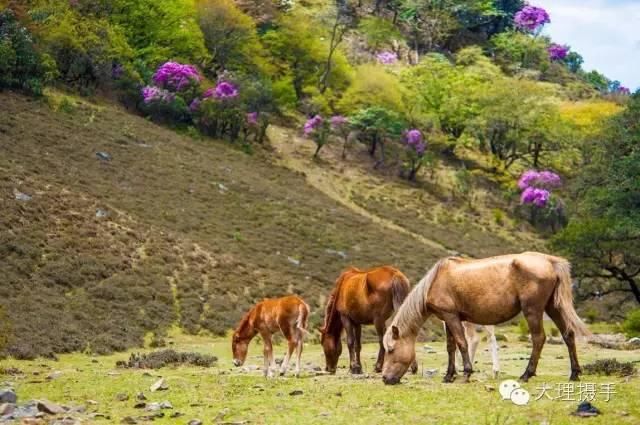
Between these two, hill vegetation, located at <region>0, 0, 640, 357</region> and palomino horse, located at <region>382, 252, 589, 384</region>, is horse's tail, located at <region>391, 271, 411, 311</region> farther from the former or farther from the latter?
hill vegetation, located at <region>0, 0, 640, 357</region>

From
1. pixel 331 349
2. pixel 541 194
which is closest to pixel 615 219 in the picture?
pixel 331 349

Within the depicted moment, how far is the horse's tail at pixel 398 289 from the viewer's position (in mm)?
15242

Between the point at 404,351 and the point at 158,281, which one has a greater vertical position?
A: the point at 404,351

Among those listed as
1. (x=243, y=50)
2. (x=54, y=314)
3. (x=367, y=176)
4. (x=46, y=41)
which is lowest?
(x=54, y=314)

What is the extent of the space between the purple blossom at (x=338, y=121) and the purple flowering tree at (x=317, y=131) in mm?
1242

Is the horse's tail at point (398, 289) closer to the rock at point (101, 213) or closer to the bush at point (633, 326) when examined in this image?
the bush at point (633, 326)

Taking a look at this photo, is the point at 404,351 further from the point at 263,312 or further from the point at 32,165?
the point at 32,165

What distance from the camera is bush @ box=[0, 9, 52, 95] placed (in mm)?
57844

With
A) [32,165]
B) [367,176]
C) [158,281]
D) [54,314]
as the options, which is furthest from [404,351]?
[367,176]

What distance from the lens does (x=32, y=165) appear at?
43.5 m

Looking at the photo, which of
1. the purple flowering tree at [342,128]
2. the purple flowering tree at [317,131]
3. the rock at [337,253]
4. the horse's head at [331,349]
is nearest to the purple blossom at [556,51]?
the purple flowering tree at [342,128]

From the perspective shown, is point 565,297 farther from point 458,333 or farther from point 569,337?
point 458,333

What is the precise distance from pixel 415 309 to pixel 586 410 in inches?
161

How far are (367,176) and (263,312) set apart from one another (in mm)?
60868
